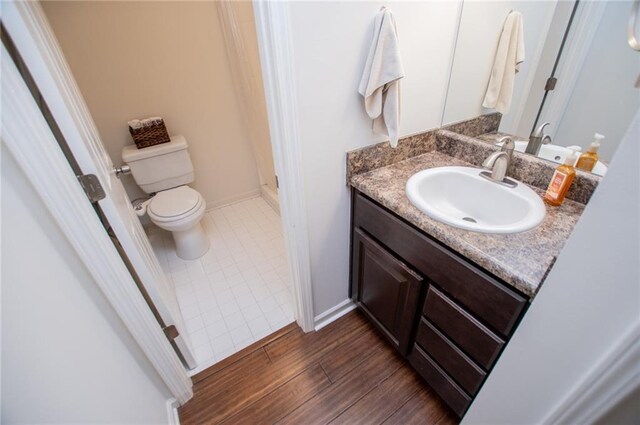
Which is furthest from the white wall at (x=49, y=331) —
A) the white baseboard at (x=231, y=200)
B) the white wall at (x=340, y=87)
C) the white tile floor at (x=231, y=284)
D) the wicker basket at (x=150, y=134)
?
the white baseboard at (x=231, y=200)

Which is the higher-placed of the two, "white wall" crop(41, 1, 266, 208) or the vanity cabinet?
"white wall" crop(41, 1, 266, 208)

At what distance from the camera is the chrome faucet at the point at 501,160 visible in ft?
3.37

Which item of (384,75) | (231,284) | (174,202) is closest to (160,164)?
(174,202)

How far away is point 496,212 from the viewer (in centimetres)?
107

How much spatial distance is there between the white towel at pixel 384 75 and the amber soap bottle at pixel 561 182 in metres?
0.55

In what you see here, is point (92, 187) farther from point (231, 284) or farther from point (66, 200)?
point (231, 284)

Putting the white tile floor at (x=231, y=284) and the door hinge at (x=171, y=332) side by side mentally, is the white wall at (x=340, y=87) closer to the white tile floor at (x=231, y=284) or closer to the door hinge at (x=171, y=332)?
the white tile floor at (x=231, y=284)

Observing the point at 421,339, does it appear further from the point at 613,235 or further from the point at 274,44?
the point at 274,44

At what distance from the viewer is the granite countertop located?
69 cm

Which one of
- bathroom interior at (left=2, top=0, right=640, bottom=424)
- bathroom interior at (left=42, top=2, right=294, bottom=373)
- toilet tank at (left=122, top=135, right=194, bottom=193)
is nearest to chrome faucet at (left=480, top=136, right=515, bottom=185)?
bathroom interior at (left=2, top=0, right=640, bottom=424)

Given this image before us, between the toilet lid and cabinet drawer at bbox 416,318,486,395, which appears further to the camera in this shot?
the toilet lid

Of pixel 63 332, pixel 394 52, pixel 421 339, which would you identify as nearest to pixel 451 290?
pixel 421 339

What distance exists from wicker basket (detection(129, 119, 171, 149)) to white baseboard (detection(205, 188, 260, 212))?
0.75 metres

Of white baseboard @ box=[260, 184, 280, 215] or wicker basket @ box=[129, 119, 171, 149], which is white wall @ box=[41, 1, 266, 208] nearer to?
wicker basket @ box=[129, 119, 171, 149]
